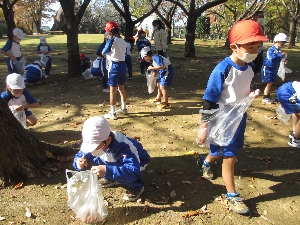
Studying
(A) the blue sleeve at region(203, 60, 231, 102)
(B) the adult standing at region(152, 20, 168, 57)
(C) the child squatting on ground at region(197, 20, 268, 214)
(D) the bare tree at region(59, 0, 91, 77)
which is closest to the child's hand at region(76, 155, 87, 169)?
(C) the child squatting on ground at region(197, 20, 268, 214)

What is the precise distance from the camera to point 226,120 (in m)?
2.84

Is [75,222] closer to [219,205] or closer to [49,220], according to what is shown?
[49,220]

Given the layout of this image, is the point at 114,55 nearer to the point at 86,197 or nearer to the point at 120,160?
the point at 120,160

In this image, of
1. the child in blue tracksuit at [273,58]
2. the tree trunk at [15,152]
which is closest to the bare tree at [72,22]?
the child in blue tracksuit at [273,58]

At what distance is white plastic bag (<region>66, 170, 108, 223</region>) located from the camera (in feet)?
8.47

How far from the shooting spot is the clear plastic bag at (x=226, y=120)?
2818 mm

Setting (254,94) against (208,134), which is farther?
(208,134)

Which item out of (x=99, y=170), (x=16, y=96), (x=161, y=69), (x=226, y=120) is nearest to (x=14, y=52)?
(x=16, y=96)

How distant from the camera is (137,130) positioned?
5.02 metres

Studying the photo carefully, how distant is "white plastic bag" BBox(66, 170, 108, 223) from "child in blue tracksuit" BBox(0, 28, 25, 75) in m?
5.53

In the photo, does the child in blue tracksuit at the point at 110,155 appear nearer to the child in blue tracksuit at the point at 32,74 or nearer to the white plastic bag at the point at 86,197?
the white plastic bag at the point at 86,197

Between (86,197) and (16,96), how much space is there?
2.29 m

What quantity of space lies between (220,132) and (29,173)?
2.10 metres

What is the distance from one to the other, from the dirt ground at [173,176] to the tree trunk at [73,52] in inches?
118
